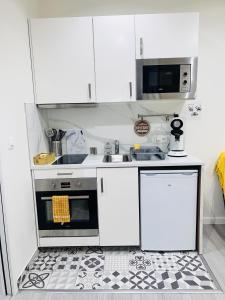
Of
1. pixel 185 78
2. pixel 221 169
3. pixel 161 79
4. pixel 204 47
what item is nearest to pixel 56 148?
pixel 161 79

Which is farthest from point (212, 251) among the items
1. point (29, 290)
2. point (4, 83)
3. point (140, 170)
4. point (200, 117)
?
point (4, 83)

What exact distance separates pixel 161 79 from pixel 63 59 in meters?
0.97

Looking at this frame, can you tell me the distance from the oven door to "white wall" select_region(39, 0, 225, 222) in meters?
1.38

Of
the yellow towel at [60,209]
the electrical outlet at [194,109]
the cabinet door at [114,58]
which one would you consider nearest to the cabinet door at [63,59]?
the cabinet door at [114,58]

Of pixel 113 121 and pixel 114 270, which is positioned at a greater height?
pixel 113 121

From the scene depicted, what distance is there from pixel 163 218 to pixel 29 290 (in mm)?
1289

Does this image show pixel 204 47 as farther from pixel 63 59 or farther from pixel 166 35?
pixel 63 59

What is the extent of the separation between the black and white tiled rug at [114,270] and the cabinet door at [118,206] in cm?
15

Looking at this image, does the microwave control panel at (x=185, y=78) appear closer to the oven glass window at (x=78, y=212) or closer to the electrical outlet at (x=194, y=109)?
the electrical outlet at (x=194, y=109)

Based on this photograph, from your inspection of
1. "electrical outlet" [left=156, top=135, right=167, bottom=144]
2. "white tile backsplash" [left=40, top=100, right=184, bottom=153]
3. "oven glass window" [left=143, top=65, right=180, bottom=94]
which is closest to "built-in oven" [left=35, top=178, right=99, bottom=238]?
"white tile backsplash" [left=40, top=100, right=184, bottom=153]

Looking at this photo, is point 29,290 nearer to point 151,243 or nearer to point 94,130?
point 151,243

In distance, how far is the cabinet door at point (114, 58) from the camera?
2.21 meters

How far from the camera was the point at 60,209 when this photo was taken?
7.29ft

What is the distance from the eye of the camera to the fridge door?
7.08 feet
